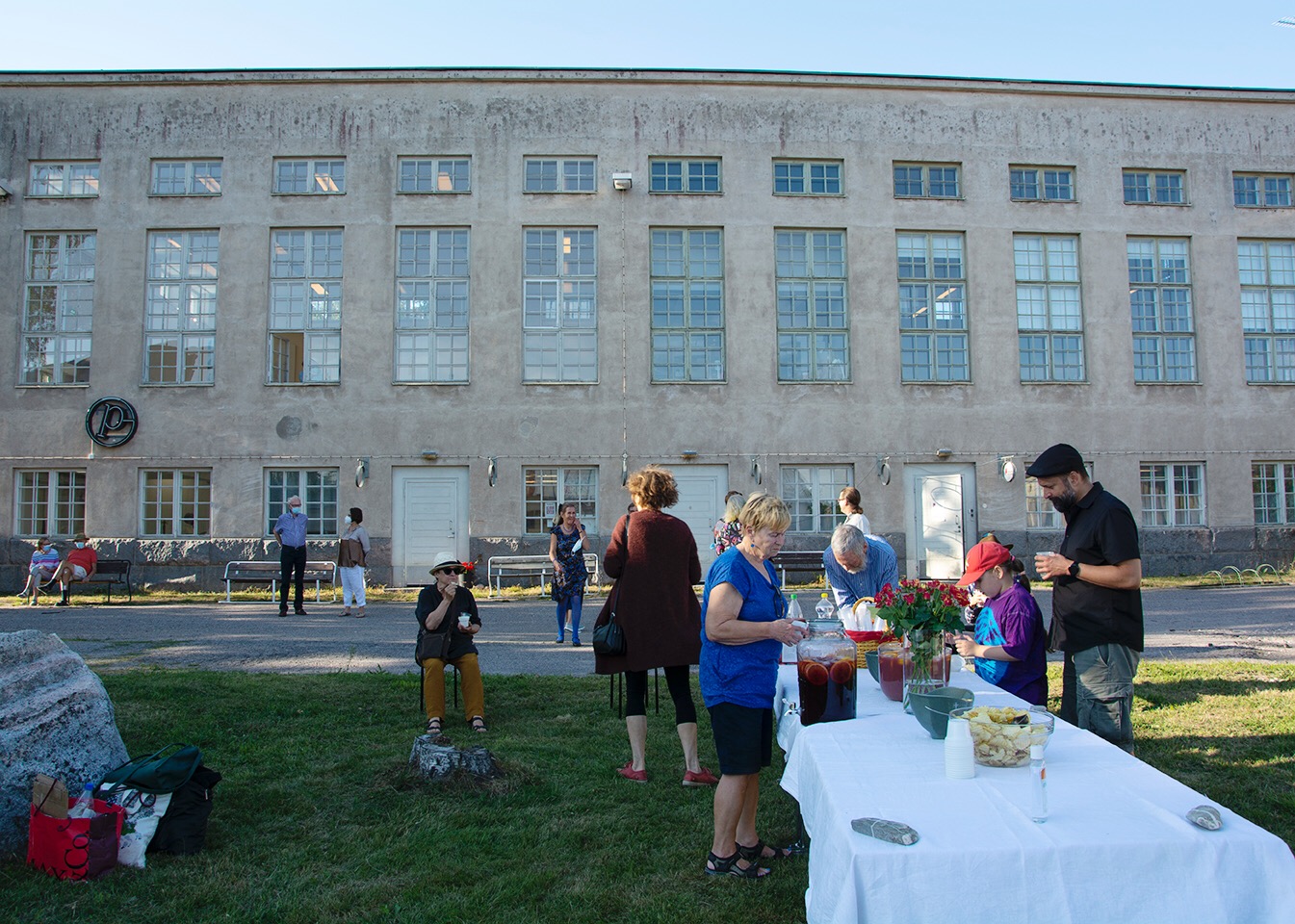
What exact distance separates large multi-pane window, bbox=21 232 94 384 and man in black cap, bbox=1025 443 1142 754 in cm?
2204

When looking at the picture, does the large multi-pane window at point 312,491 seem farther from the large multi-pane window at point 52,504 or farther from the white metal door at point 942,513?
the white metal door at point 942,513

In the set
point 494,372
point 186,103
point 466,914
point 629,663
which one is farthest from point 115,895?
point 186,103

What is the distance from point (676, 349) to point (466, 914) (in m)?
17.6

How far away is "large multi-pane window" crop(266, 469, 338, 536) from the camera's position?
20531mm

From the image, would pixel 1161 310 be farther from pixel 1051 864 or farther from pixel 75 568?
pixel 75 568

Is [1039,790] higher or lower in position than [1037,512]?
lower

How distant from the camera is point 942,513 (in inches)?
832

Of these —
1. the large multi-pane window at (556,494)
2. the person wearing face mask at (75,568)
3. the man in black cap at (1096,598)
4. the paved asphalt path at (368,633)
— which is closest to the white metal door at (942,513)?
the paved asphalt path at (368,633)

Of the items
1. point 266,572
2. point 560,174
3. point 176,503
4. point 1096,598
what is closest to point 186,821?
point 1096,598

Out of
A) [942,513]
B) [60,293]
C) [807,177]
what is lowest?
[942,513]

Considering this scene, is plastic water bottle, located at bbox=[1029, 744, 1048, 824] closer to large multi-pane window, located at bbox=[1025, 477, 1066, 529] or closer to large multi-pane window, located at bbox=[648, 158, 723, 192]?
large multi-pane window, located at bbox=[648, 158, 723, 192]

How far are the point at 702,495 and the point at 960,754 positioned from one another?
1762cm

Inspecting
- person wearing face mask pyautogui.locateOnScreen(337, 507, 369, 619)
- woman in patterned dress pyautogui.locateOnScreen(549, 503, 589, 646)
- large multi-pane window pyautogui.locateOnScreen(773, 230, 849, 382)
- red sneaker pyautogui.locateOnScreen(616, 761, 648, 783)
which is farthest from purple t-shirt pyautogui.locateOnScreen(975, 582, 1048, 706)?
large multi-pane window pyautogui.locateOnScreen(773, 230, 849, 382)

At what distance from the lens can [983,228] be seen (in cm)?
2173
